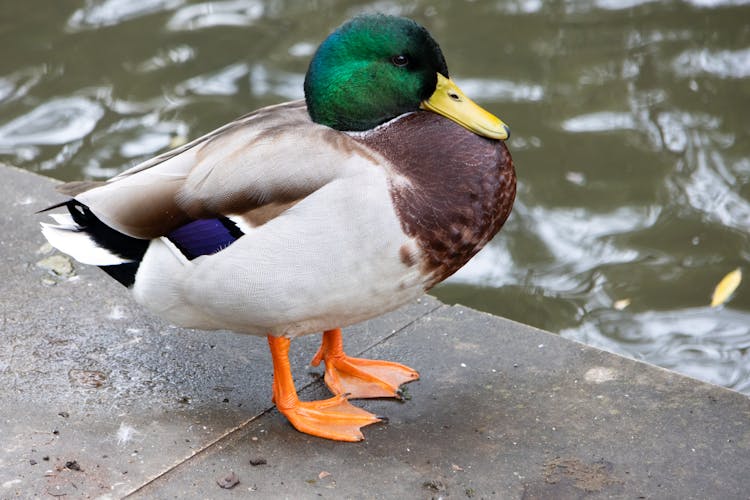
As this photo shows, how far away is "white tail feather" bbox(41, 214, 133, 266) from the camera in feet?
10.7

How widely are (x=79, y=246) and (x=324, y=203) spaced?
32.6 inches

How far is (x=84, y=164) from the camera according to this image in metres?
6.00

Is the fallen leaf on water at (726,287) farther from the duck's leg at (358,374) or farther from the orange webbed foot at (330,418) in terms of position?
the orange webbed foot at (330,418)

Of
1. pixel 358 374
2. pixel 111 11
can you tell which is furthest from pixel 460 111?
pixel 111 11

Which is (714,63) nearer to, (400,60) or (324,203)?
(400,60)

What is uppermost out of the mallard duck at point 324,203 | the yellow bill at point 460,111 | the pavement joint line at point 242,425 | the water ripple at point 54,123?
the yellow bill at point 460,111

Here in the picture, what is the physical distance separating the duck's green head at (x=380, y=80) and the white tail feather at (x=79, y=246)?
747mm

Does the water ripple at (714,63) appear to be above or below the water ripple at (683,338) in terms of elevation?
above

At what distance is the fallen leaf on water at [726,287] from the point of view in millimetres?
4766

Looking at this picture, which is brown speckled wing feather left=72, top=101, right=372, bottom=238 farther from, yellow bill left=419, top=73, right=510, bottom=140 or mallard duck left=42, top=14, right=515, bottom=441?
yellow bill left=419, top=73, right=510, bottom=140

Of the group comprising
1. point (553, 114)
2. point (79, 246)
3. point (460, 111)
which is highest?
point (460, 111)

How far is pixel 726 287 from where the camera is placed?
15.9 ft

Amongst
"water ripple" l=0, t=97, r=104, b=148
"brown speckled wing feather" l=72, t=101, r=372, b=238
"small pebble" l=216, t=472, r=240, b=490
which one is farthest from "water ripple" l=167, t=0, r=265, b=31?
"small pebble" l=216, t=472, r=240, b=490

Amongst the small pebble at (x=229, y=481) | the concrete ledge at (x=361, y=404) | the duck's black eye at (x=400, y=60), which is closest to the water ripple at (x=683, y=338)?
the concrete ledge at (x=361, y=404)
